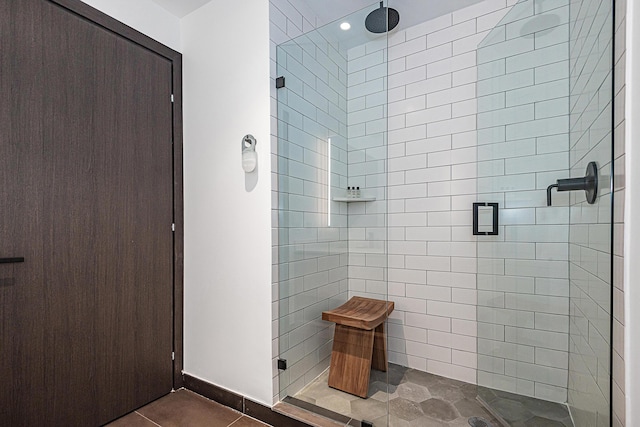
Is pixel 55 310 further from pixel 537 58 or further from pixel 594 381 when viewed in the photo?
pixel 537 58

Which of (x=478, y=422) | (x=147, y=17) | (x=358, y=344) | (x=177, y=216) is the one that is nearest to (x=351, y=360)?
(x=358, y=344)

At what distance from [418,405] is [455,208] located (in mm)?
1243

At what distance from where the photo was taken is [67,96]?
164 cm

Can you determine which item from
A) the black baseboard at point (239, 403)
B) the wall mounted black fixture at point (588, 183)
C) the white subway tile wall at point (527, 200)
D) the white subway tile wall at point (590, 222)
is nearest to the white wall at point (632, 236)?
the white subway tile wall at point (590, 222)

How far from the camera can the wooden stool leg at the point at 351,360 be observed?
1636 mm

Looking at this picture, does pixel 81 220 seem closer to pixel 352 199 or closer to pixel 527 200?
pixel 352 199

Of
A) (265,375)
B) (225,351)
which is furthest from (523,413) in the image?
(225,351)

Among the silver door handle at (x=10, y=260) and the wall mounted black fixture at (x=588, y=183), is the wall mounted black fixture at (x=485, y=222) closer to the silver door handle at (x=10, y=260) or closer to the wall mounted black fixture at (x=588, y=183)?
the wall mounted black fixture at (x=588, y=183)

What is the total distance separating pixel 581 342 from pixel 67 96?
263cm

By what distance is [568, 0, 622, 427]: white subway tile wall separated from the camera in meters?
1.06

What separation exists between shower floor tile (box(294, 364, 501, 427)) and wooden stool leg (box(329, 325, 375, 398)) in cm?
4

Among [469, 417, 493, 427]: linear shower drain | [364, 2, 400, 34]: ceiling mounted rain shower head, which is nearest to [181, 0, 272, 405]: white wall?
[364, 2, 400, 34]: ceiling mounted rain shower head

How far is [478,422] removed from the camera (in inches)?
65.3

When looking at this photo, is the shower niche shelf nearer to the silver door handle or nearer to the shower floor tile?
the shower floor tile
